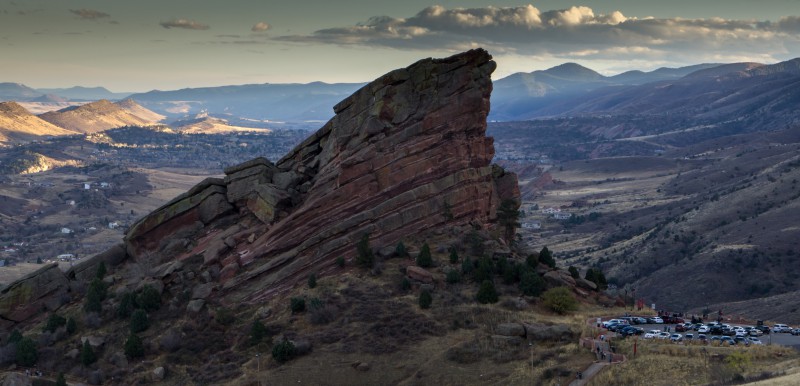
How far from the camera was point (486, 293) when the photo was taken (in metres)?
69.9

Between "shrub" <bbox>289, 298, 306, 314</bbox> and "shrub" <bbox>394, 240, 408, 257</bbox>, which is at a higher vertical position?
"shrub" <bbox>394, 240, 408, 257</bbox>

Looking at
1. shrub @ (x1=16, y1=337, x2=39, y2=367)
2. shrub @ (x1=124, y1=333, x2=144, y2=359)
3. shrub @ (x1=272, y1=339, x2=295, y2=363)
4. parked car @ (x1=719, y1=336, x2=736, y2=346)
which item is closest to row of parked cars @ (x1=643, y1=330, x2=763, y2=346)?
parked car @ (x1=719, y1=336, x2=736, y2=346)

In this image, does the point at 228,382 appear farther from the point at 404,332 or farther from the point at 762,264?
the point at 762,264

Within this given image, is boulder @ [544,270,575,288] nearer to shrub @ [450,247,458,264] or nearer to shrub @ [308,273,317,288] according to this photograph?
shrub @ [450,247,458,264]

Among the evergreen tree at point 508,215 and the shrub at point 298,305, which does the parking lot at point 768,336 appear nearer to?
the evergreen tree at point 508,215

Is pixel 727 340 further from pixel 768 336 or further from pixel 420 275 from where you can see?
pixel 420 275

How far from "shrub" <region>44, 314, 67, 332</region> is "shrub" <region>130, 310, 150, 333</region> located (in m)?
10.4

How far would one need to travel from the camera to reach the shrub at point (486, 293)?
69875 mm

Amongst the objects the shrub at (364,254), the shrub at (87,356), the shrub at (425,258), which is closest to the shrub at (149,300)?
the shrub at (87,356)

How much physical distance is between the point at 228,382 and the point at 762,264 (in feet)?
384

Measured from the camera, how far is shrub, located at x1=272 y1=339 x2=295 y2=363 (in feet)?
206

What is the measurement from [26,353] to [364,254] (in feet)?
111

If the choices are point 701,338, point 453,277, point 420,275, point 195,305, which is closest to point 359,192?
point 420,275

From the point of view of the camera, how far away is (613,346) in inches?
2280
